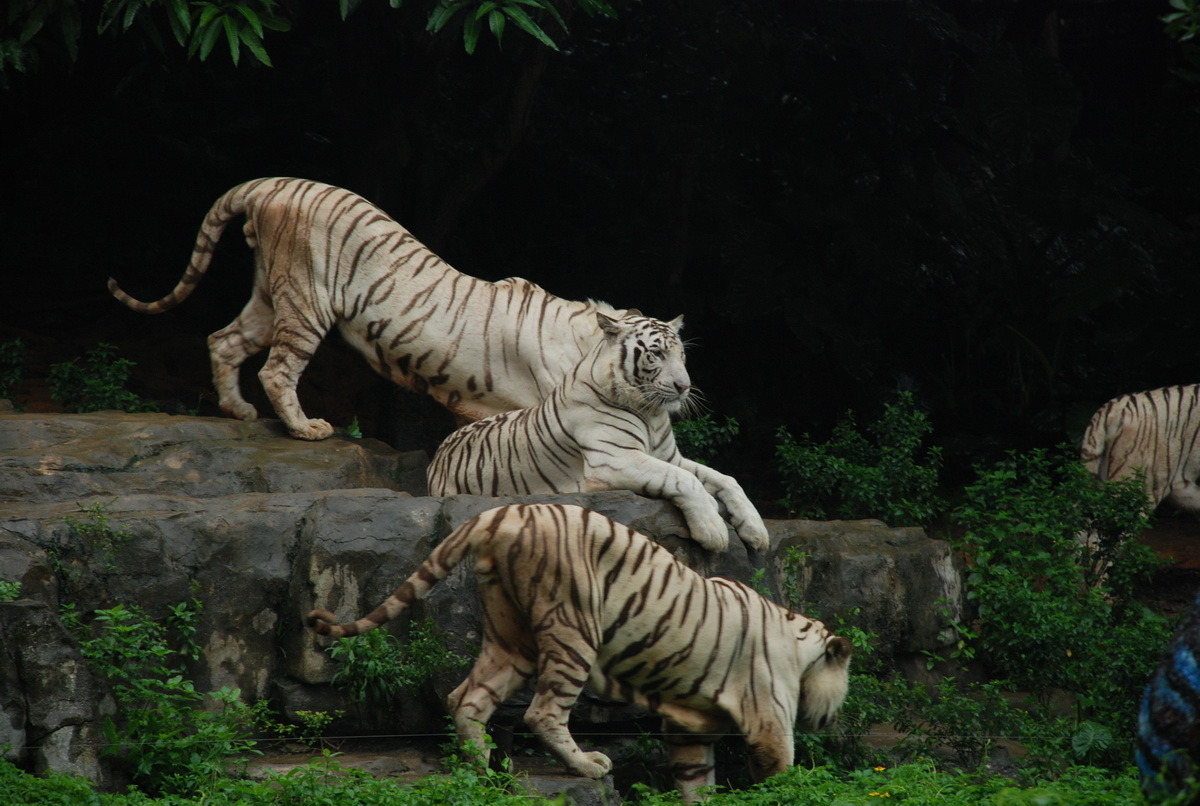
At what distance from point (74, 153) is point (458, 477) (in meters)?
5.15

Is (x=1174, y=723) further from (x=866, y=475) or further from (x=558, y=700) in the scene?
(x=866, y=475)

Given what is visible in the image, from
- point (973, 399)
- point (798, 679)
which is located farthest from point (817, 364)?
point (798, 679)

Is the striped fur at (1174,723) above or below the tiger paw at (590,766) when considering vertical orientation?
above

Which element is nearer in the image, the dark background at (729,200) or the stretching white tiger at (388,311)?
the stretching white tiger at (388,311)

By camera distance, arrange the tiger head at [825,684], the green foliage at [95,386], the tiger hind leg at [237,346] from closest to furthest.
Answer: the tiger head at [825,684], the tiger hind leg at [237,346], the green foliage at [95,386]

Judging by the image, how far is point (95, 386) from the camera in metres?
7.45

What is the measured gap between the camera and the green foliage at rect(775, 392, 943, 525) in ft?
23.9

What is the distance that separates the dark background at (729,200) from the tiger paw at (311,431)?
241 cm

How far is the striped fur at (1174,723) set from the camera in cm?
246

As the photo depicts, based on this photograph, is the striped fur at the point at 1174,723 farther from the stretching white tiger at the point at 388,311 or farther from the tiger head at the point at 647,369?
the stretching white tiger at the point at 388,311

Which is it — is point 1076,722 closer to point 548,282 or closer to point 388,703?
point 388,703

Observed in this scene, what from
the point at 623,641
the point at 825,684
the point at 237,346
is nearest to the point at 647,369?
the point at 623,641

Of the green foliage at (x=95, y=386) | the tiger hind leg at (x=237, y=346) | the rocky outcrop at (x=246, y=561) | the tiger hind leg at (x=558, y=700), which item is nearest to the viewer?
the rocky outcrop at (x=246, y=561)

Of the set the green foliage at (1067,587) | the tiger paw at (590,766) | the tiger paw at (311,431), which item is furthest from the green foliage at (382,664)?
the green foliage at (1067,587)
